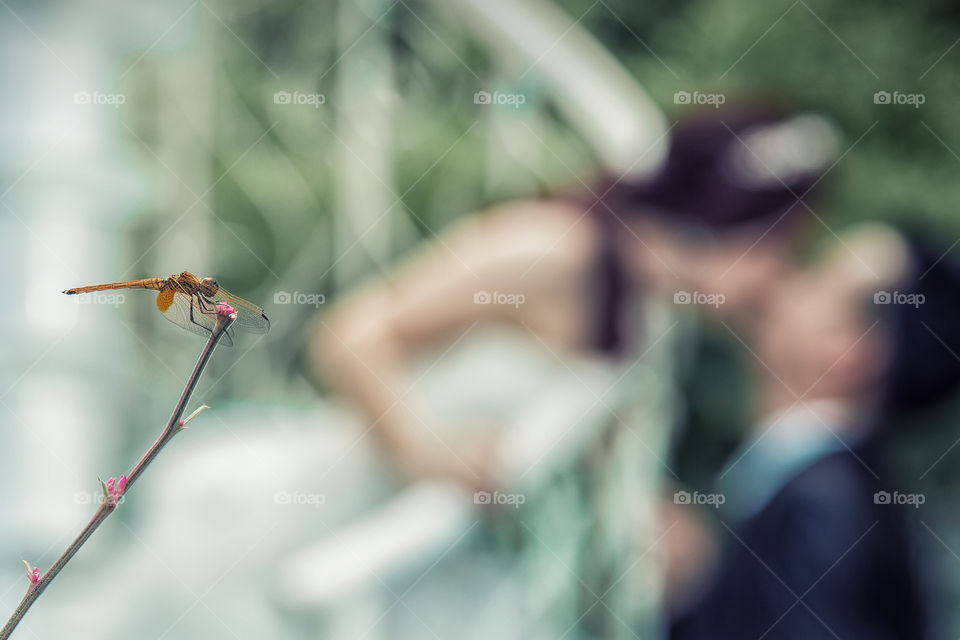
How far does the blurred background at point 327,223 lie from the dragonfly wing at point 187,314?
40 centimetres

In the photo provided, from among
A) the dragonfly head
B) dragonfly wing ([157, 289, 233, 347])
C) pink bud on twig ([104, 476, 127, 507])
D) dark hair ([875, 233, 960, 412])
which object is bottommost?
pink bud on twig ([104, 476, 127, 507])

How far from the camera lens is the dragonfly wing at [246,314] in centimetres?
13

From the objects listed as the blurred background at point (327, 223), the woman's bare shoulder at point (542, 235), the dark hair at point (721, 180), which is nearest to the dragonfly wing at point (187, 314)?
the blurred background at point (327, 223)

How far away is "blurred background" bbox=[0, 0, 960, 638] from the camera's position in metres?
0.59

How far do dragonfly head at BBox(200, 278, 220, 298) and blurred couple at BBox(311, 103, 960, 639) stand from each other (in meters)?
0.50

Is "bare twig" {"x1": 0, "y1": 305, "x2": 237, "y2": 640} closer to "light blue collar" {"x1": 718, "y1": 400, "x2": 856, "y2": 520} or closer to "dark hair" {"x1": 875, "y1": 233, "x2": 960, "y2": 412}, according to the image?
"light blue collar" {"x1": 718, "y1": 400, "x2": 856, "y2": 520}

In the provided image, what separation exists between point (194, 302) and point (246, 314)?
10mm

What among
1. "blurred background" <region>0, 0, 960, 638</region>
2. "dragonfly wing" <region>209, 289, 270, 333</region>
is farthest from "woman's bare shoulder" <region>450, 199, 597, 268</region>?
"dragonfly wing" <region>209, 289, 270, 333</region>

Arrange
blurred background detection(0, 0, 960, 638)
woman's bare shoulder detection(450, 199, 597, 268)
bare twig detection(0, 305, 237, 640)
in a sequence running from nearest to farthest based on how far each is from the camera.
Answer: bare twig detection(0, 305, 237, 640)
blurred background detection(0, 0, 960, 638)
woman's bare shoulder detection(450, 199, 597, 268)

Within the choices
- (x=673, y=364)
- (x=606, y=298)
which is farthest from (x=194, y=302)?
(x=673, y=364)

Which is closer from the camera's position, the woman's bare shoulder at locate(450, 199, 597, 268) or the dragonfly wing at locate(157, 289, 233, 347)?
the dragonfly wing at locate(157, 289, 233, 347)

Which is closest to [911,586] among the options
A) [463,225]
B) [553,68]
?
[463,225]

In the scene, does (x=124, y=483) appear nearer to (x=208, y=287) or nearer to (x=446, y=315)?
(x=208, y=287)

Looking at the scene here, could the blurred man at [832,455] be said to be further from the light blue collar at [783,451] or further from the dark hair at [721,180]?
the dark hair at [721,180]
